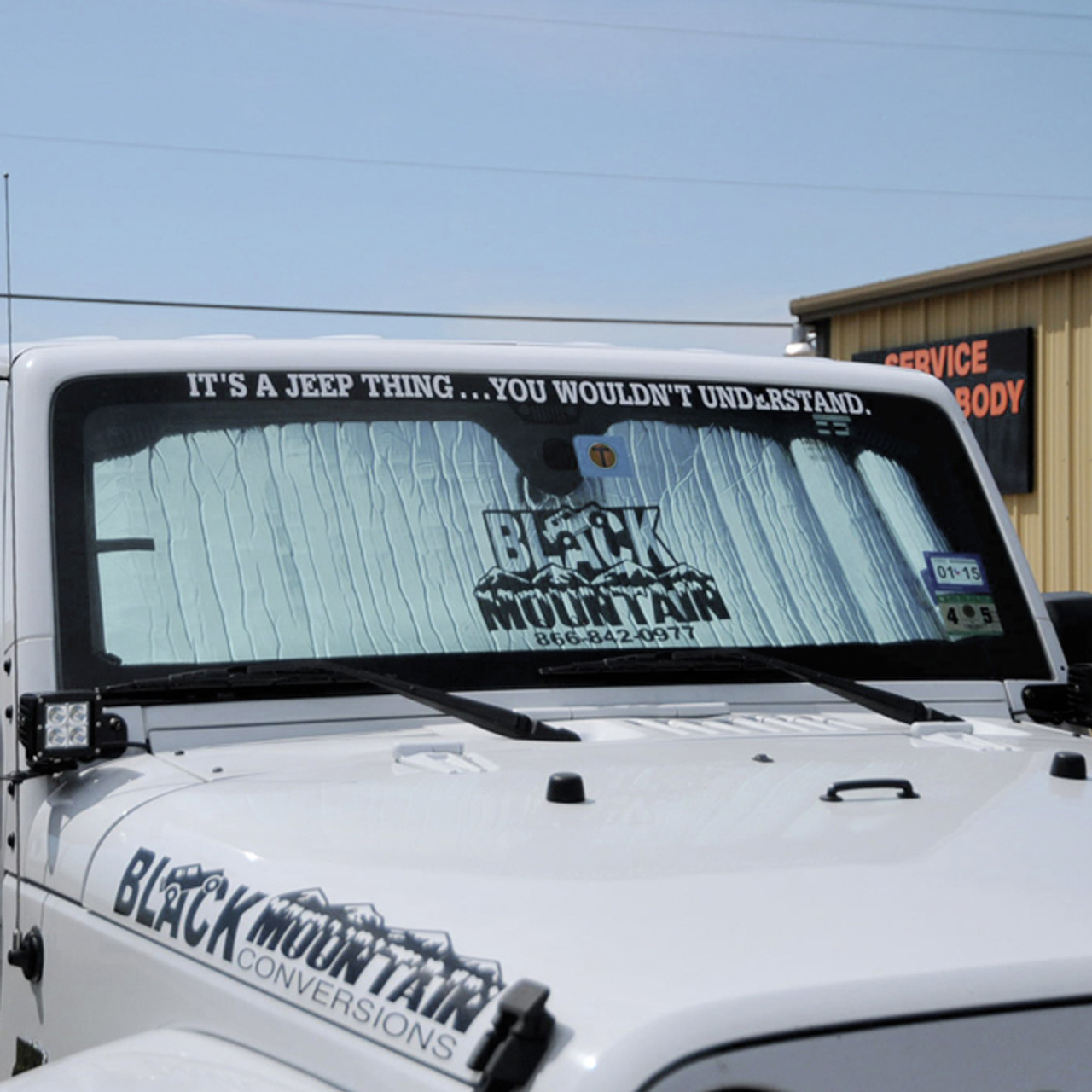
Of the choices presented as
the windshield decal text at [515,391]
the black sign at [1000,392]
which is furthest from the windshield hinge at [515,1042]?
the black sign at [1000,392]

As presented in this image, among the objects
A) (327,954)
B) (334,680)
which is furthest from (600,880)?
(334,680)

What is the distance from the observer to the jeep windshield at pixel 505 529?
9.43ft

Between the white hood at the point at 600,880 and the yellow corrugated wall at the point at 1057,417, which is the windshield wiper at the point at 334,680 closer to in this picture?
the white hood at the point at 600,880

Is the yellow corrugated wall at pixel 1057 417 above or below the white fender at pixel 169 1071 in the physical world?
above

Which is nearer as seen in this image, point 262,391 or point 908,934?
point 908,934

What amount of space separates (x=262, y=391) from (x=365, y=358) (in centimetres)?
23

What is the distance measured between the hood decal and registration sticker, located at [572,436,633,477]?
1267 mm

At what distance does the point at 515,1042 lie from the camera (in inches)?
59.7

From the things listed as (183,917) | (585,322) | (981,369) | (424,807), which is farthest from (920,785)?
(585,322)

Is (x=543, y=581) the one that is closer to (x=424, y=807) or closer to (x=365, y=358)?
(x=365, y=358)

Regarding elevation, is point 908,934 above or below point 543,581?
below

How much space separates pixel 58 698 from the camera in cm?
259

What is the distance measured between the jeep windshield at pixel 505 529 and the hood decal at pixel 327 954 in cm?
67

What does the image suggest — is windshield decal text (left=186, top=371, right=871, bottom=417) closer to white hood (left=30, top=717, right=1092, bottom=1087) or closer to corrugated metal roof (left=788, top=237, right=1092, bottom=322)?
white hood (left=30, top=717, right=1092, bottom=1087)
